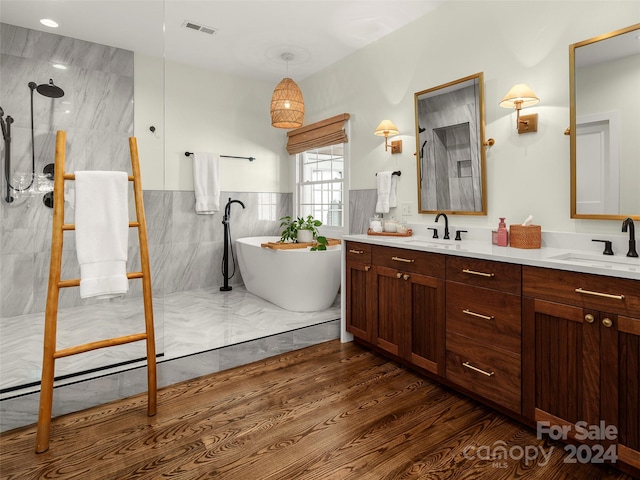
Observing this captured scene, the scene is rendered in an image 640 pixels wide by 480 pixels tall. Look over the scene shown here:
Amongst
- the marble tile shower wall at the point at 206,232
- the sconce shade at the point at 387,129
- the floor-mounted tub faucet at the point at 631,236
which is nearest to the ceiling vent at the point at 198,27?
the marble tile shower wall at the point at 206,232

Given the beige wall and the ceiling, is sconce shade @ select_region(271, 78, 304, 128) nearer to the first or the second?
the ceiling

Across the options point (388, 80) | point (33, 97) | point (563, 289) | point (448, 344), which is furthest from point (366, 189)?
point (33, 97)

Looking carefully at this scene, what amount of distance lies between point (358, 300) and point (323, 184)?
1998mm

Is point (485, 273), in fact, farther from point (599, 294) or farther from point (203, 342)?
point (203, 342)

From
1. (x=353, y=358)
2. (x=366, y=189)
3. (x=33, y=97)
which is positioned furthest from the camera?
(x=366, y=189)

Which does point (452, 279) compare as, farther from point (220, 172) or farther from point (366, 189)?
point (220, 172)

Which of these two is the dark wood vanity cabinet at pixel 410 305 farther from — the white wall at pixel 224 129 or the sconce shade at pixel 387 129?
the white wall at pixel 224 129

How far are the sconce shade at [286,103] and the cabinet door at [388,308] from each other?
70.0 inches

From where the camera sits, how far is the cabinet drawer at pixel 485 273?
1.86 metres

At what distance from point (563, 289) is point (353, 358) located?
154 centimetres

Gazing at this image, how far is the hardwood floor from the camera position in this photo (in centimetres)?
158

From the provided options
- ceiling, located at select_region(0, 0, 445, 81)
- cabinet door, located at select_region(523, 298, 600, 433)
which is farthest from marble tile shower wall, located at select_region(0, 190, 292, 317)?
cabinet door, located at select_region(523, 298, 600, 433)

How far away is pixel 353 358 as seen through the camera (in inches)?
109

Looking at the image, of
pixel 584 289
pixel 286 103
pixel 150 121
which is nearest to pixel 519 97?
pixel 584 289
